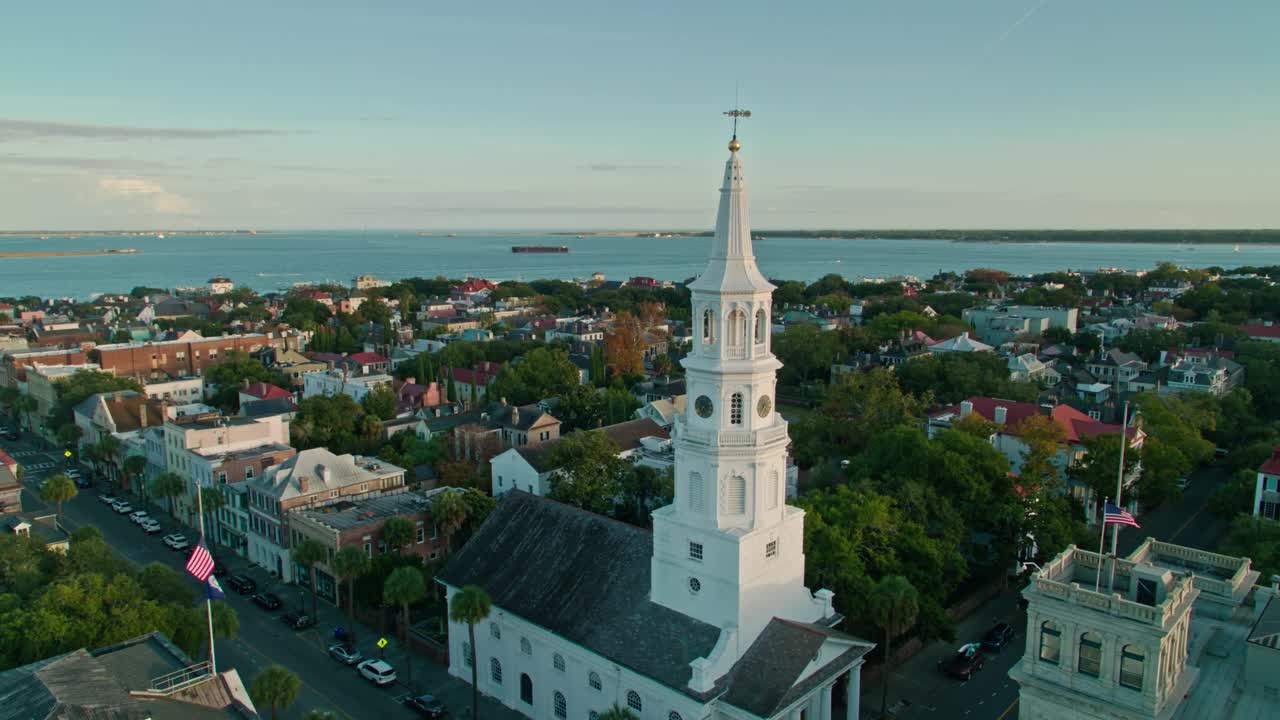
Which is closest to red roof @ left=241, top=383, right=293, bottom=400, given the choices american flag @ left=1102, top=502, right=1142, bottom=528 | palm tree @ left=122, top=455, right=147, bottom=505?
palm tree @ left=122, top=455, right=147, bottom=505

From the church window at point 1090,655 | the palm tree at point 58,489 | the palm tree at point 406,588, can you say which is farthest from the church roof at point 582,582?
the palm tree at point 58,489

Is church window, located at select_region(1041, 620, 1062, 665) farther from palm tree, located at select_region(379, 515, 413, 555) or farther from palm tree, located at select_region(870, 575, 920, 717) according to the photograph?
palm tree, located at select_region(379, 515, 413, 555)

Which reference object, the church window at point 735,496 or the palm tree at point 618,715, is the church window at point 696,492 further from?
the palm tree at point 618,715

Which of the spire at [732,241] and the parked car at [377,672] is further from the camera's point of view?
the parked car at [377,672]

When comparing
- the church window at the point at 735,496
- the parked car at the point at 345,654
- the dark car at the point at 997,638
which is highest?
the church window at the point at 735,496

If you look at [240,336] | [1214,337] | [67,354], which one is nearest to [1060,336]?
[1214,337]

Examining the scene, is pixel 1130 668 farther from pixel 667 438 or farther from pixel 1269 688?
pixel 667 438
